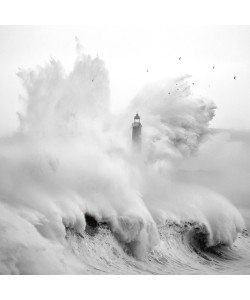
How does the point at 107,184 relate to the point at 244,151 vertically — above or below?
below

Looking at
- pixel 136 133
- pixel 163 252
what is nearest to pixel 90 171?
pixel 163 252

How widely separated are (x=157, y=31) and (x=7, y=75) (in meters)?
3.08

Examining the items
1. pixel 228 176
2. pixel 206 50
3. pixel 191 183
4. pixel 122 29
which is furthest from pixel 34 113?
pixel 228 176

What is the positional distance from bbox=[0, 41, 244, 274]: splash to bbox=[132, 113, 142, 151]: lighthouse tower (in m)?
0.18

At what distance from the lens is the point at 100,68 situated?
1036 cm

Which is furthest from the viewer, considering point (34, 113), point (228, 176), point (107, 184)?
point (228, 176)

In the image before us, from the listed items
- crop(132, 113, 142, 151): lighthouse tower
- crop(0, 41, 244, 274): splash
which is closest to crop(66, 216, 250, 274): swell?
crop(0, 41, 244, 274): splash

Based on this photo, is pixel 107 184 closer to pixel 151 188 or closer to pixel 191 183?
pixel 151 188

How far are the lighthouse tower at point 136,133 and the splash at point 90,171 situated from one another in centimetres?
18

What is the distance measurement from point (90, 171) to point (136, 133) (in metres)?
3.73

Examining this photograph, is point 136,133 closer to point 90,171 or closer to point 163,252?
point 90,171

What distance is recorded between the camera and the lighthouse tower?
13.4 m

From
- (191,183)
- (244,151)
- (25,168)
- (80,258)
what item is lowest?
(80,258)

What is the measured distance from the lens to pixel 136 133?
45.0 ft
